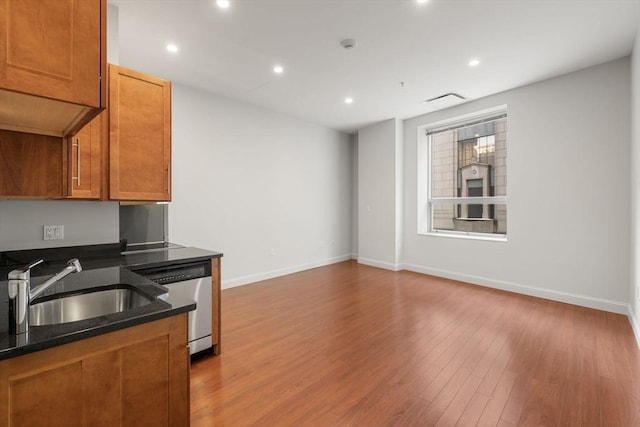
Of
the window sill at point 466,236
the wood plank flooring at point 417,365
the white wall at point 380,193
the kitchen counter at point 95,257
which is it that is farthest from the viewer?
the white wall at point 380,193

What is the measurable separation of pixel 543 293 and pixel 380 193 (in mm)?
3015

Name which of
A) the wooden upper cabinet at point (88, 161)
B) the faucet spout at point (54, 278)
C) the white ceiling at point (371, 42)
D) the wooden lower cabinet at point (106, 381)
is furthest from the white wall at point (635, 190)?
the wooden upper cabinet at point (88, 161)

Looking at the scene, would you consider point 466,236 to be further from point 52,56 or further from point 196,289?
point 52,56

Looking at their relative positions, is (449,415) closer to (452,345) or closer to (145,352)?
(452,345)

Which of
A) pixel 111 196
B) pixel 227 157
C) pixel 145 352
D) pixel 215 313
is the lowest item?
pixel 215 313

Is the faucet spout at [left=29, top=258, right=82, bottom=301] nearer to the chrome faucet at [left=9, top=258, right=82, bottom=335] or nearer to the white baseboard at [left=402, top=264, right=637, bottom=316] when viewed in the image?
the chrome faucet at [left=9, top=258, right=82, bottom=335]

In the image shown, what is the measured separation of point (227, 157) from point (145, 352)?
12.4 ft

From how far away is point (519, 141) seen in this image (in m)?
4.20

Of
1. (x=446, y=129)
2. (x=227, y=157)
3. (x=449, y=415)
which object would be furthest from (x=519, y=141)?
(x=227, y=157)

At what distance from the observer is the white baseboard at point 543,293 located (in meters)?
3.48

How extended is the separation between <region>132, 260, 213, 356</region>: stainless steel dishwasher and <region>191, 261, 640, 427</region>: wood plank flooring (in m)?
0.18

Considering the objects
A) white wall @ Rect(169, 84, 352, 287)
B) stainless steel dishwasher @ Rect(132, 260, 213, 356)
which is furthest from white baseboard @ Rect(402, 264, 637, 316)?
stainless steel dishwasher @ Rect(132, 260, 213, 356)

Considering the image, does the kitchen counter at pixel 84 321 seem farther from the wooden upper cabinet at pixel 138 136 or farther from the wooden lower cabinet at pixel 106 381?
the wooden upper cabinet at pixel 138 136

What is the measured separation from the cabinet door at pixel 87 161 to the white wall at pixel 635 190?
458 cm
